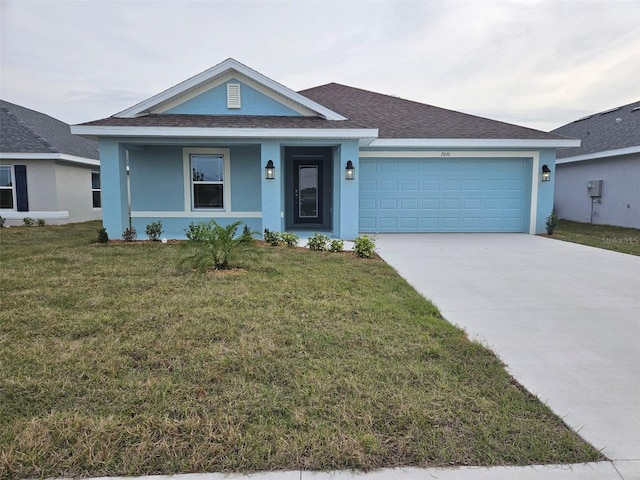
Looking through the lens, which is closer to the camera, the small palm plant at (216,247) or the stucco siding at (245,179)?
the small palm plant at (216,247)

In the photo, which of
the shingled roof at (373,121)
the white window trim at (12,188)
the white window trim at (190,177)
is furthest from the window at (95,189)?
the shingled roof at (373,121)

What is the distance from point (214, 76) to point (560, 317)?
10.1 m

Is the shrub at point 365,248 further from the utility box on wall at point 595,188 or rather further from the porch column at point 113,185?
the utility box on wall at point 595,188


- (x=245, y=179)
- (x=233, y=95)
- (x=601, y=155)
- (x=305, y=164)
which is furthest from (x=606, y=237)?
(x=233, y=95)

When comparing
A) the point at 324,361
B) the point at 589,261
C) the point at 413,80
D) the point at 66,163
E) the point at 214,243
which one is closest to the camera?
the point at 324,361

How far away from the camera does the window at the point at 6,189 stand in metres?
16.3

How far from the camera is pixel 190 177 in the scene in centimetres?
1232

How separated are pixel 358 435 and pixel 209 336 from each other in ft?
7.04

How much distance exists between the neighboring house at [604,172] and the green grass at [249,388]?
1408 centimetres

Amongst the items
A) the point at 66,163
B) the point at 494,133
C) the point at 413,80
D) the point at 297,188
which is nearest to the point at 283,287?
the point at 297,188

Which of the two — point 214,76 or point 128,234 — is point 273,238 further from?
point 214,76

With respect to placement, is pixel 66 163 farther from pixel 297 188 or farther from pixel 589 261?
pixel 589 261

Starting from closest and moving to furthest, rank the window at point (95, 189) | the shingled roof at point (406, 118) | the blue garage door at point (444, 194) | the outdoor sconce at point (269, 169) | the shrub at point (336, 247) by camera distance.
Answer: the shrub at point (336, 247) < the outdoor sconce at point (269, 169) < the shingled roof at point (406, 118) < the blue garage door at point (444, 194) < the window at point (95, 189)

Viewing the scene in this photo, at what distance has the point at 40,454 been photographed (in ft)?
7.86
